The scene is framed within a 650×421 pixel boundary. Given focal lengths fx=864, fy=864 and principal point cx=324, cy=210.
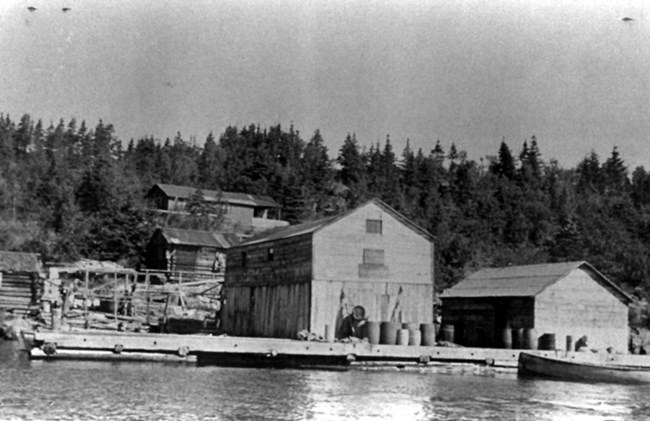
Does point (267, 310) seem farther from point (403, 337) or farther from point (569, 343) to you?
point (569, 343)

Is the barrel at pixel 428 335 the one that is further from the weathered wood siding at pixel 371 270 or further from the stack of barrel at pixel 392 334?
the weathered wood siding at pixel 371 270

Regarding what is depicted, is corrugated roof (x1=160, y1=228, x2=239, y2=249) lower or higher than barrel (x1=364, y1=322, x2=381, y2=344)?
higher

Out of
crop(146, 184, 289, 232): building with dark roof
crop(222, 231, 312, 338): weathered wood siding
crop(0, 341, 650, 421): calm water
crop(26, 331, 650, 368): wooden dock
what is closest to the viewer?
crop(0, 341, 650, 421): calm water

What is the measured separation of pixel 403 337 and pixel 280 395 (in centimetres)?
1334

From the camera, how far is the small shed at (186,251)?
2694 inches

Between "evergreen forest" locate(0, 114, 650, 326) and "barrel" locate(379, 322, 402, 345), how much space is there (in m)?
23.5

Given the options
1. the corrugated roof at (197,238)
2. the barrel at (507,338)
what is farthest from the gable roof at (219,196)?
the barrel at (507,338)

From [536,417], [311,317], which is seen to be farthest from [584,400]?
[311,317]

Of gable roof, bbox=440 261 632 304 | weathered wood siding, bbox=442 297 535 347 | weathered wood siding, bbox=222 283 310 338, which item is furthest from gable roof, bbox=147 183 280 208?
weathered wood siding, bbox=442 297 535 347

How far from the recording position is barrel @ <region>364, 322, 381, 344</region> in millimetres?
38094

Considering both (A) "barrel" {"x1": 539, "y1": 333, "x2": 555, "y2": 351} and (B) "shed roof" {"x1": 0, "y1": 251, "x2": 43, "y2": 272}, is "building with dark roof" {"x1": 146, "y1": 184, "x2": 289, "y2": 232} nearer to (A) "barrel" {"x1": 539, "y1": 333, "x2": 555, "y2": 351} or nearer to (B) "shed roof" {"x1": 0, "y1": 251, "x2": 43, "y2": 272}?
(B) "shed roof" {"x1": 0, "y1": 251, "x2": 43, "y2": 272}

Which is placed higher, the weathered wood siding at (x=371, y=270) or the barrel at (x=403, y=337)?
the weathered wood siding at (x=371, y=270)

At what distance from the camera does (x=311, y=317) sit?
39.4 m

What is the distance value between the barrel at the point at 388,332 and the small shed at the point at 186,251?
3149 centimetres
